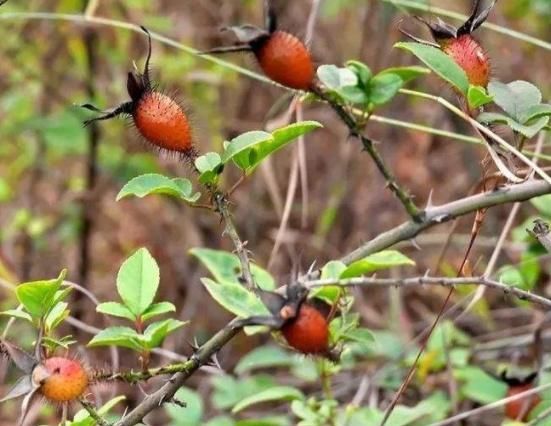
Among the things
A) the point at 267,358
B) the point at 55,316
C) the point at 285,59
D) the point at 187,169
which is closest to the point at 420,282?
the point at 285,59

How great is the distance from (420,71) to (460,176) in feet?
6.10

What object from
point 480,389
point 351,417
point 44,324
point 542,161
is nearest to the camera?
point 44,324

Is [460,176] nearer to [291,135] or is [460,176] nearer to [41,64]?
[41,64]

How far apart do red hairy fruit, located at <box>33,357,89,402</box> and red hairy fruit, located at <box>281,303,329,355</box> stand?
197 millimetres

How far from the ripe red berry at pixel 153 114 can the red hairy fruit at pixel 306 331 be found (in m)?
0.22

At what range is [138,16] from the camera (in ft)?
9.18

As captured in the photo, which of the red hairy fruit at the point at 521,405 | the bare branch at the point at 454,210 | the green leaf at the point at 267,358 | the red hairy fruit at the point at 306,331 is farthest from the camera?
the green leaf at the point at 267,358

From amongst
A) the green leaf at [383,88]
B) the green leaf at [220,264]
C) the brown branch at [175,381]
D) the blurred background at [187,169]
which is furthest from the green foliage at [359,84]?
the blurred background at [187,169]

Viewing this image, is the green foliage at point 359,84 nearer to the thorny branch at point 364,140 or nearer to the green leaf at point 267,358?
the thorny branch at point 364,140

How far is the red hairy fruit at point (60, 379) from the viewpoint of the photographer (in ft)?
3.17

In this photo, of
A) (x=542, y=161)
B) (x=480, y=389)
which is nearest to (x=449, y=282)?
(x=480, y=389)

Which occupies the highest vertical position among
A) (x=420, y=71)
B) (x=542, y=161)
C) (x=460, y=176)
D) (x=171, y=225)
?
(x=420, y=71)

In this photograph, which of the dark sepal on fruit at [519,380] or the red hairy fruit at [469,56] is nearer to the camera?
the red hairy fruit at [469,56]

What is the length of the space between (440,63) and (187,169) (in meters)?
1.65
